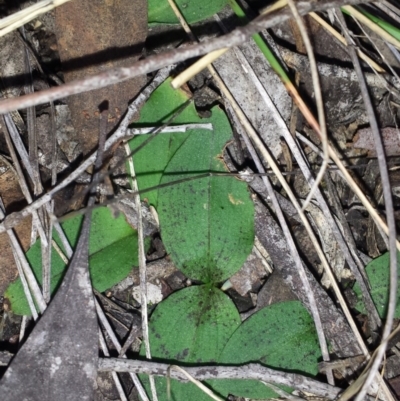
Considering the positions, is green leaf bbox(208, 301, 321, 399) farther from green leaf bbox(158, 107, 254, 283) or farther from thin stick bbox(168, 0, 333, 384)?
green leaf bbox(158, 107, 254, 283)

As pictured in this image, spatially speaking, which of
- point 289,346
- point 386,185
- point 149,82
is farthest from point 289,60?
point 289,346

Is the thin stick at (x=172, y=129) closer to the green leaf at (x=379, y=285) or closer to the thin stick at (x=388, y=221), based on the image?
the thin stick at (x=388, y=221)

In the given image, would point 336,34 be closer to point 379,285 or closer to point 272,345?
point 379,285

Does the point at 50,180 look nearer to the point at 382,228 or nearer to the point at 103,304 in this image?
the point at 103,304

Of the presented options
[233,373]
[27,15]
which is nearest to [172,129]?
[27,15]

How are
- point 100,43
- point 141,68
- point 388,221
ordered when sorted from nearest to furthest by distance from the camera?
point 141,68, point 388,221, point 100,43

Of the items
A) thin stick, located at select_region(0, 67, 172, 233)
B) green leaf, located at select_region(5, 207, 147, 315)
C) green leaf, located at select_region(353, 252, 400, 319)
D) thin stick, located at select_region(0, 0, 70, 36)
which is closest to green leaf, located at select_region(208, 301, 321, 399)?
green leaf, located at select_region(353, 252, 400, 319)

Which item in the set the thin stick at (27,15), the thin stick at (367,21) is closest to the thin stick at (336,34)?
the thin stick at (367,21)
